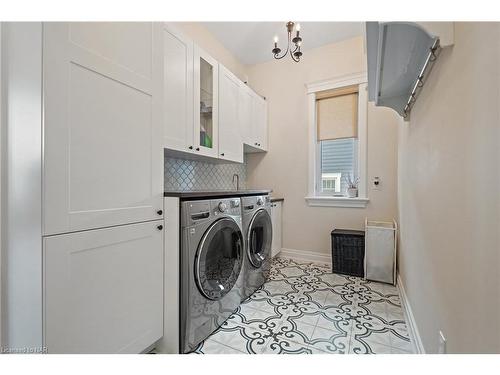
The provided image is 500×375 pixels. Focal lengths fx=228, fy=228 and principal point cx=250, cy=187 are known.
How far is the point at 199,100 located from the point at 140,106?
910 mm

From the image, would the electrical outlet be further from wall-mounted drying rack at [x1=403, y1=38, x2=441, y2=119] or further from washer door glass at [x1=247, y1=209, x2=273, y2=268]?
washer door glass at [x1=247, y1=209, x2=273, y2=268]

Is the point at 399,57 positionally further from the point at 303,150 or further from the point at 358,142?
the point at 303,150

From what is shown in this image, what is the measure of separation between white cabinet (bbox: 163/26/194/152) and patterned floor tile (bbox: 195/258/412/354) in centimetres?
142

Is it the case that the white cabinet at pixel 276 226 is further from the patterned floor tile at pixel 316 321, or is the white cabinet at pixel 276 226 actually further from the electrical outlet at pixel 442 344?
the electrical outlet at pixel 442 344

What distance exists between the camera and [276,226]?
9.82 feet

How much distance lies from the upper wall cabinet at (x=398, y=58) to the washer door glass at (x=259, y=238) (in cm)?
132

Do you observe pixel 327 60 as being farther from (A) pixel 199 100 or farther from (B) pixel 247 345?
(B) pixel 247 345

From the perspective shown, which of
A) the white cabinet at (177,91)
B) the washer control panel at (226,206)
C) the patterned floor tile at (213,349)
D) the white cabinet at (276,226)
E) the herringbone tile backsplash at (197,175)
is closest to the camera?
the patterned floor tile at (213,349)

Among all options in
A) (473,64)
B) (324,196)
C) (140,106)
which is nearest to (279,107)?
(324,196)

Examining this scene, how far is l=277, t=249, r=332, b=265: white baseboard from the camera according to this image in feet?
9.59

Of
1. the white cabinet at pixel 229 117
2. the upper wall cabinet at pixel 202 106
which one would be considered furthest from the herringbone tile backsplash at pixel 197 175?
the white cabinet at pixel 229 117

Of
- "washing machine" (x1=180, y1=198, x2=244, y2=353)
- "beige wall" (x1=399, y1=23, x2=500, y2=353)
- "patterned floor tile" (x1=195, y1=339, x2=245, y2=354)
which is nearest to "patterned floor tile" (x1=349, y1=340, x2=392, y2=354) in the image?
"beige wall" (x1=399, y1=23, x2=500, y2=353)

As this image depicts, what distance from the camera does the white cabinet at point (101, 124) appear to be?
857 millimetres
